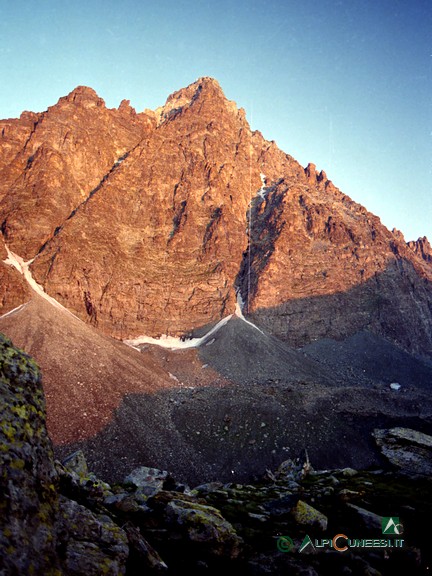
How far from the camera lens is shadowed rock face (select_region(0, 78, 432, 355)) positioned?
114 m

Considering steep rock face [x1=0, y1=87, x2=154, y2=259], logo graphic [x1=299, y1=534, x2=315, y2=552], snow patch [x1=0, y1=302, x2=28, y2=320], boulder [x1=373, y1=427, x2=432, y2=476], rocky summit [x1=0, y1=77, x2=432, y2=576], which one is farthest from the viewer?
steep rock face [x1=0, y1=87, x2=154, y2=259]

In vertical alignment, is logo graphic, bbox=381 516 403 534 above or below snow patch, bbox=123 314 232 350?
above

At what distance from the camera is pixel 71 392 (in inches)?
1859

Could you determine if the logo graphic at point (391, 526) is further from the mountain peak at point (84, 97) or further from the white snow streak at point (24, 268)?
the mountain peak at point (84, 97)

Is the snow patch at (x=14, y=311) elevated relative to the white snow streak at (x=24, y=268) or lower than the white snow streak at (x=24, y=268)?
lower

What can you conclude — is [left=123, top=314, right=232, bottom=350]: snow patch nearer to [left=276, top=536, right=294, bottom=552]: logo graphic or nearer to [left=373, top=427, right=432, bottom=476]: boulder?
[left=373, top=427, right=432, bottom=476]: boulder

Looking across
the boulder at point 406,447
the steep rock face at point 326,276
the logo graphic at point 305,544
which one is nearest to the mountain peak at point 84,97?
the steep rock face at point 326,276

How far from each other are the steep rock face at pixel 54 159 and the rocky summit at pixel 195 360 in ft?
2.96

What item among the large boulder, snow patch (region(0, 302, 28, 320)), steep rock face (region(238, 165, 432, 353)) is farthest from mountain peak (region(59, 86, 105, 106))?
the large boulder

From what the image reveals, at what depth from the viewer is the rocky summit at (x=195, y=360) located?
8.52m

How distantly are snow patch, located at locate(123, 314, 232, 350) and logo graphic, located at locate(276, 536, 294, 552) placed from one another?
304 feet

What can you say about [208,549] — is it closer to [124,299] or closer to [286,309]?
[124,299]

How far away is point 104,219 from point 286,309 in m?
79.9

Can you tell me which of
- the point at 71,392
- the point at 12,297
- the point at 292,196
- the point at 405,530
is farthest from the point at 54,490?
the point at 292,196
